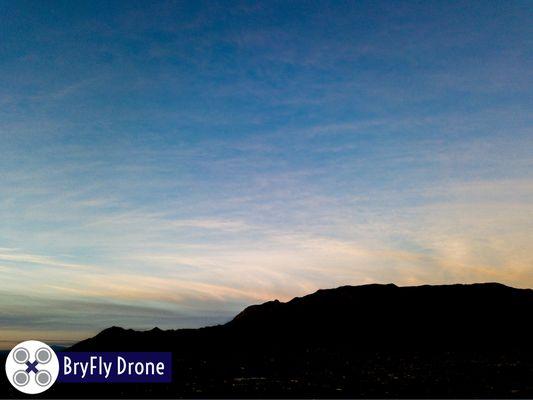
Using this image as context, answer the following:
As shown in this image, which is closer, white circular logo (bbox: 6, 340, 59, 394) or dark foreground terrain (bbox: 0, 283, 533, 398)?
white circular logo (bbox: 6, 340, 59, 394)

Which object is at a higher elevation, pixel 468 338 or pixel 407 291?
pixel 407 291

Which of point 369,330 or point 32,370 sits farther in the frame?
point 369,330

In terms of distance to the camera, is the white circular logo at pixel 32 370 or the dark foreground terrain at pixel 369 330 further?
the dark foreground terrain at pixel 369 330

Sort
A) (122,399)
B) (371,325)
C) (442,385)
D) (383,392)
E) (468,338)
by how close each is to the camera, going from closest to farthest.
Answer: (122,399) → (383,392) → (442,385) → (468,338) → (371,325)

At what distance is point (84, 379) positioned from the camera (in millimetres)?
67500

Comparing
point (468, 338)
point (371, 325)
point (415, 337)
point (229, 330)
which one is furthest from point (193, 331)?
point (468, 338)

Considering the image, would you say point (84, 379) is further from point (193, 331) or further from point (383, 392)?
point (193, 331)

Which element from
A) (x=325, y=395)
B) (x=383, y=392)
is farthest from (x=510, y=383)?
(x=325, y=395)

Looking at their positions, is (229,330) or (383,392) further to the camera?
(229,330)

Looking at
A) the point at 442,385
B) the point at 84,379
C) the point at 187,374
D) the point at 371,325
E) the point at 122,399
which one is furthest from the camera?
the point at 371,325

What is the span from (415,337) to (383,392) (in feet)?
420

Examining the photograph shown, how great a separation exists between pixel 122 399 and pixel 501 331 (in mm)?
147116

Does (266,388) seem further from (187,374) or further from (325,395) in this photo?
(187,374)

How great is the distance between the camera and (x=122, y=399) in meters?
46.3
